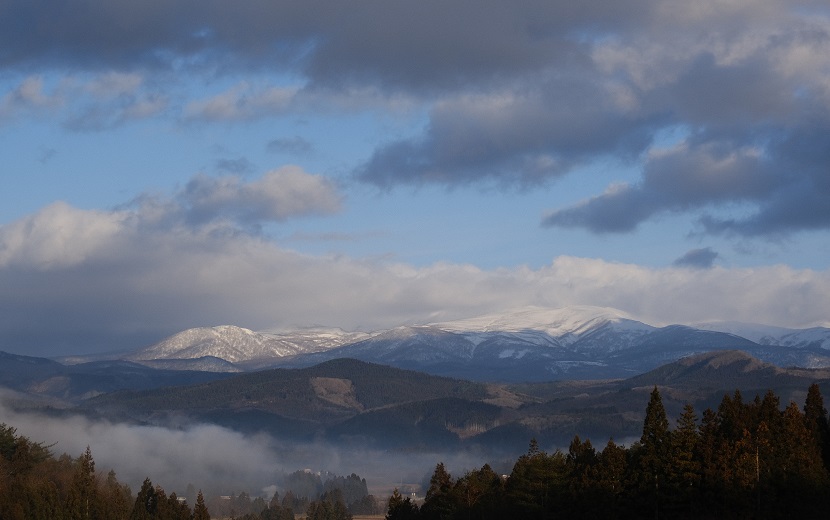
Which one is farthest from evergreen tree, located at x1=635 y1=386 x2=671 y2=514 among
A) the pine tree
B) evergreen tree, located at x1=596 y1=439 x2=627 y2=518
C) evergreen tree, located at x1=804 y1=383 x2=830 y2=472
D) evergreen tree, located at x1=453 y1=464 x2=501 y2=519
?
evergreen tree, located at x1=453 y1=464 x2=501 y2=519

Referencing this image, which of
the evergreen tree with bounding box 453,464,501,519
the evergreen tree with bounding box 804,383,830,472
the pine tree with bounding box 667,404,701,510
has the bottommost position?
the evergreen tree with bounding box 453,464,501,519

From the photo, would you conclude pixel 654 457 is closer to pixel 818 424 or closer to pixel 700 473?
pixel 700 473

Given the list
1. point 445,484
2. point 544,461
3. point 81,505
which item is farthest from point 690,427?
point 81,505

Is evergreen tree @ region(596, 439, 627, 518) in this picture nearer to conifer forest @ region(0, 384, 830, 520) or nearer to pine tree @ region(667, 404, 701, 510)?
conifer forest @ region(0, 384, 830, 520)

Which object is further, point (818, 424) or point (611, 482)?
point (818, 424)

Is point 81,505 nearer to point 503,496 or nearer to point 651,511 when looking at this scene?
point 503,496

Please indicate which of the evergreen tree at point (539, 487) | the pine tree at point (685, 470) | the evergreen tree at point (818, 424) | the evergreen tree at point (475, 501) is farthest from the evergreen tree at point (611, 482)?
the evergreen tree at point (818, 424)

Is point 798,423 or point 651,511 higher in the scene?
point 798,423

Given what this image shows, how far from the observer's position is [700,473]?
15638cm

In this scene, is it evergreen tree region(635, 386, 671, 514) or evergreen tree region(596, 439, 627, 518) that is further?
evergreen tree region(596, 439, 627, 518)

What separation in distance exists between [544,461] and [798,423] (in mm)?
36346

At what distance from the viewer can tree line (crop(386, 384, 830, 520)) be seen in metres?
151

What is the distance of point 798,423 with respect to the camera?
525 feet

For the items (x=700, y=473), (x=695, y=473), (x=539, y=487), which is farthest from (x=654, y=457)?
(x=539, y=487)
